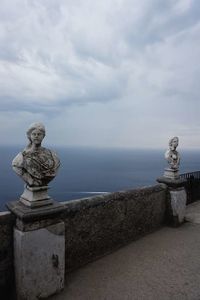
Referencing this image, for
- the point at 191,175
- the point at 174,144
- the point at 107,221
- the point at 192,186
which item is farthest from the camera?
the point at 191,175

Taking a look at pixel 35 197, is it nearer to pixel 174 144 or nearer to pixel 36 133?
pixel 36 133

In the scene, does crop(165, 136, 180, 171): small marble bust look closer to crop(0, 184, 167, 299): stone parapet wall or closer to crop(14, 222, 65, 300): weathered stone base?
crop(0, 184, 167, 299): stone parapet wall

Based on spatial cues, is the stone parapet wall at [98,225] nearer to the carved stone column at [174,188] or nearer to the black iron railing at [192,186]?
the carved stone column at [174,188]

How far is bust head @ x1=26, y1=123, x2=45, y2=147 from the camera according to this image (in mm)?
3215

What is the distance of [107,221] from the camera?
475 cm

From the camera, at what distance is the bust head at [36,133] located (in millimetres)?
3215

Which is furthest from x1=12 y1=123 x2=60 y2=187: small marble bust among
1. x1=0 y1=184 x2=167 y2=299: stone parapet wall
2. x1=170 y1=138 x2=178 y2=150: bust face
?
x1=170 y1=138 x2=178 y2=150: bust face

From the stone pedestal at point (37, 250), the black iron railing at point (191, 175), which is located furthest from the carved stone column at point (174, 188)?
the stone pedestal at point (37, 250)

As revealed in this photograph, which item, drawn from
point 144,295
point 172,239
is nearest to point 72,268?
point 144,295

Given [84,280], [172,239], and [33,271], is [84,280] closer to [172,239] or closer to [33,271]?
[33,271]

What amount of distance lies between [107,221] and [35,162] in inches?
84.2

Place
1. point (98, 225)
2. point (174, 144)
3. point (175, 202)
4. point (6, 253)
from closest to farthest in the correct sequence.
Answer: point (6, 253), point (98, 225), point (174, 144), point (175, 202)

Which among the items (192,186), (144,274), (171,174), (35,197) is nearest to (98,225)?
(144,274)

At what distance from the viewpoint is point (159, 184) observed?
6.40 meters
